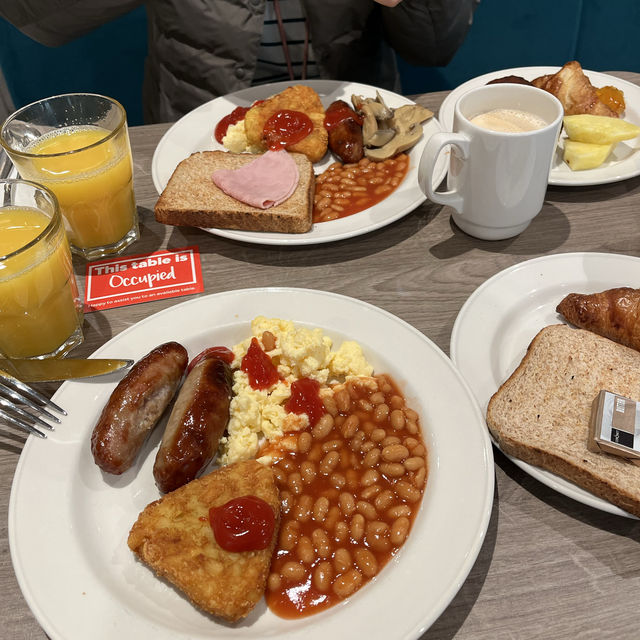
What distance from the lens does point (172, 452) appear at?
1.30 m

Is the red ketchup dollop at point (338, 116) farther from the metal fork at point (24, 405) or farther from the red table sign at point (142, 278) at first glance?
the metal fork at point (24, 405)

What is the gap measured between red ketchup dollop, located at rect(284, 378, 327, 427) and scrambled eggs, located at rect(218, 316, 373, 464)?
1 centimetres

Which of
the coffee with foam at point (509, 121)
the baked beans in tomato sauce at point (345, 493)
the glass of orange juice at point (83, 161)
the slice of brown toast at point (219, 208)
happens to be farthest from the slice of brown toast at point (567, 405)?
the glass of orange juice at point (83, 161)

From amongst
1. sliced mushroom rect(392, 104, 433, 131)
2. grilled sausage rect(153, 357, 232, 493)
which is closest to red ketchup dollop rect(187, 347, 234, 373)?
grilled sausage rect(153, 357, 232, 493)

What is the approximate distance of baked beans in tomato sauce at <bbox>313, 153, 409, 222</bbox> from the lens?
211cm

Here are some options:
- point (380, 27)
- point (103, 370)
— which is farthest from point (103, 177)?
point (380, 27)

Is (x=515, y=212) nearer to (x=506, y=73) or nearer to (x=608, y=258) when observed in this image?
(x=608, y=258)

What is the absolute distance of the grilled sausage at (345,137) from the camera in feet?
7.55

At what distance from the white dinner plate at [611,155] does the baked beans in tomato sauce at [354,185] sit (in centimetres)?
35

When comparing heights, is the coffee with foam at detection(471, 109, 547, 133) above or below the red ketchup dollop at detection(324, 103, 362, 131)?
above

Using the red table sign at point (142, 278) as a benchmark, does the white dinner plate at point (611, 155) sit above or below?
above

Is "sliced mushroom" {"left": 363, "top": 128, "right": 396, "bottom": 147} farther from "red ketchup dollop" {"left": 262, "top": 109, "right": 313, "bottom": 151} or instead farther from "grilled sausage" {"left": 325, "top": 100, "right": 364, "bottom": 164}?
"red ketchup dollop" {"left": 262, "top": 109, "right": 313, "bottom": 151}

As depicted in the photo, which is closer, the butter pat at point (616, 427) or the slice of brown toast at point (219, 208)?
the butter pat at point (616, 427)

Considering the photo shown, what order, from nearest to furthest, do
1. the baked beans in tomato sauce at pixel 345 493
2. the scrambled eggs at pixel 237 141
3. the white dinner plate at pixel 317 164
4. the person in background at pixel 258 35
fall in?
the baked beans in tomato sauce at pixel 345 493
the white dinner plate at pixel 317 164
the scrambled eggs at pixel 237 141
the person in background at pixel 258 35
